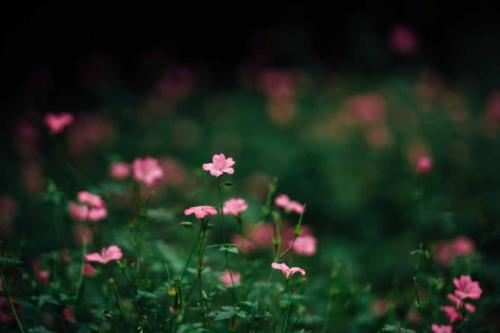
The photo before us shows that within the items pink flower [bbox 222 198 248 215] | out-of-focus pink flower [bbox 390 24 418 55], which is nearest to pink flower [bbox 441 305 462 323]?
pink flower [bbox 222 198 248 215]

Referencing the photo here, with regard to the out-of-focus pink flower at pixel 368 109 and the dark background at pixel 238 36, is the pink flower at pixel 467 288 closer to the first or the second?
the out-of-focus pink flower at pixel 368 109

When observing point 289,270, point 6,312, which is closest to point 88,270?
point 6,312

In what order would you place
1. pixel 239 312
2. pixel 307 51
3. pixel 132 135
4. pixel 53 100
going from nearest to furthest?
1. pixel 239 312
2. pixel 132 135
3. pixel 53 100
4. pixel 307 51

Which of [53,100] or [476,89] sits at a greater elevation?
[476,89]

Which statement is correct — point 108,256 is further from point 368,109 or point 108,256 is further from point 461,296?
Answer: point 368,109

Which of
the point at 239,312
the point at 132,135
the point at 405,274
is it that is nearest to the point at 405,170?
the point at 405,274

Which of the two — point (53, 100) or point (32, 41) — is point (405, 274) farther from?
point (32, 41)

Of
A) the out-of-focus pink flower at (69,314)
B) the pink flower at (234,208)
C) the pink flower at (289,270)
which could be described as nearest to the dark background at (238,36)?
the out-of-focus pink flower at (69,314)
